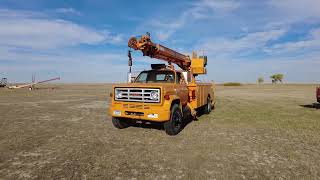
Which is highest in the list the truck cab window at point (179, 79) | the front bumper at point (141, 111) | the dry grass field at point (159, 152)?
the truck cab window at point (179, 79)

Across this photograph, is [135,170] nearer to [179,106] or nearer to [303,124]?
[179,106]

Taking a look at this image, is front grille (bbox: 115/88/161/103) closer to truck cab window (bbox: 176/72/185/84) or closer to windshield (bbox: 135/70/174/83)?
windshield (bbox: 135/70/174/83)

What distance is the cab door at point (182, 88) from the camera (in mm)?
9018

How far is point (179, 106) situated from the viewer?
345 inches

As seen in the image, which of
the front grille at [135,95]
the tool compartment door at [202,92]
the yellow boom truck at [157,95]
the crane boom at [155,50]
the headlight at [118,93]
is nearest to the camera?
the yellow boom truck at [157,95]

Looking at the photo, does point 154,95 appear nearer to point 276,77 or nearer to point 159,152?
point 159,152

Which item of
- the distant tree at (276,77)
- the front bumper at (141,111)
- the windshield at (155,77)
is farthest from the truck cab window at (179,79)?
the distant tree at (276,77)

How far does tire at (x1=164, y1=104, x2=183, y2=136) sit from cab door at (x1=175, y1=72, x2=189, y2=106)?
2.39 feet

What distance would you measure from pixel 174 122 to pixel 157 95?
1.21m

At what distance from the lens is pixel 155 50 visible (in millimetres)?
9414

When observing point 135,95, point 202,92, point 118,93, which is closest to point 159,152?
point 135,95

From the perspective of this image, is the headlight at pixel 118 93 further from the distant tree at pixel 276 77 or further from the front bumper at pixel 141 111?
the distant tree at pixel 276 77

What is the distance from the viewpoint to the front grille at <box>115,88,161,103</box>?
26.0ft

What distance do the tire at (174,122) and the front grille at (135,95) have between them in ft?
2.67
